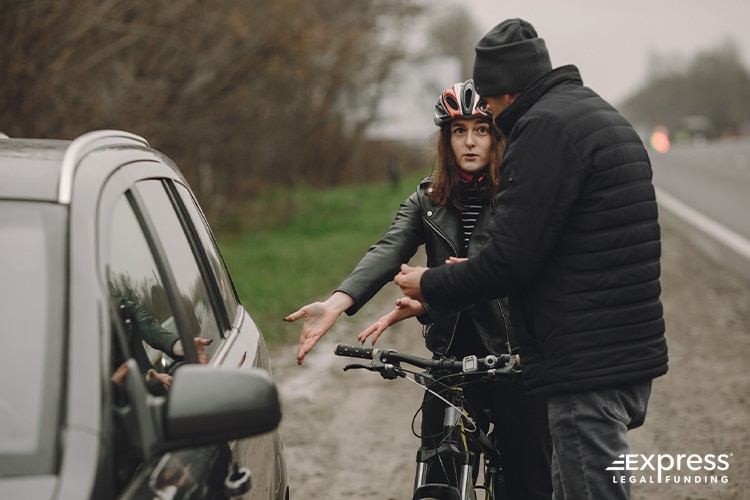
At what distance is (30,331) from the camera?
2412 mm

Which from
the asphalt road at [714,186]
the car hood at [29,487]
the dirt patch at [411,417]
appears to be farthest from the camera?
the asphalt road at [714,186]

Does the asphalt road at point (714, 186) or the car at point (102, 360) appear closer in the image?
the car at point (102, 360)

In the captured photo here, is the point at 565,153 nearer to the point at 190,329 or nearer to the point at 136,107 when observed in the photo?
the point at 190,329

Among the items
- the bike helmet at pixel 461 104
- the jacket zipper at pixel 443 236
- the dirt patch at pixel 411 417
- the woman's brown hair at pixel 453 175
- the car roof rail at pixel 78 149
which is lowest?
the dirt patch at pixel 411 417

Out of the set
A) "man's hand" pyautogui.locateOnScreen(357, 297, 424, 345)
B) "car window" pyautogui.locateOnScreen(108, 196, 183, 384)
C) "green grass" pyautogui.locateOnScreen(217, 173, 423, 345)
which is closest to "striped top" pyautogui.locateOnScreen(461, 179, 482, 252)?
"man's hand" pyautogui.locateOnScreen(357, 297, 424, 345)

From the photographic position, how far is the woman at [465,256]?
13.1ft

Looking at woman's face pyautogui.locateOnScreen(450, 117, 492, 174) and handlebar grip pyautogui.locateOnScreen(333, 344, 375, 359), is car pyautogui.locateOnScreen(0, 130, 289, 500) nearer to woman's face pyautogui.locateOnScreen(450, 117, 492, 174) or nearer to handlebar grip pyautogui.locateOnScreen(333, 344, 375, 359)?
handlebar grip pyautogui.locateOnScreen(333, 344, 375, 359)

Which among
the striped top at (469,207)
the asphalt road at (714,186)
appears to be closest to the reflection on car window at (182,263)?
the striped top at (469,207)

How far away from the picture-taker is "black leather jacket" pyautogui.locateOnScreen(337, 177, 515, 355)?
3982 millimetres

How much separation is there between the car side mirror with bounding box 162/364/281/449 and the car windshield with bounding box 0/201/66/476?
0.24 metres

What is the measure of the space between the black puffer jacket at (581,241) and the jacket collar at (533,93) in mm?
48

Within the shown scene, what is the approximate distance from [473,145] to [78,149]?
5.50 feet

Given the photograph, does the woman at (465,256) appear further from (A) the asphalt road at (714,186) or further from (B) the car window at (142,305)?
(A) the asphalt road at (714,186)

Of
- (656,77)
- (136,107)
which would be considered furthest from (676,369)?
(656,77)
